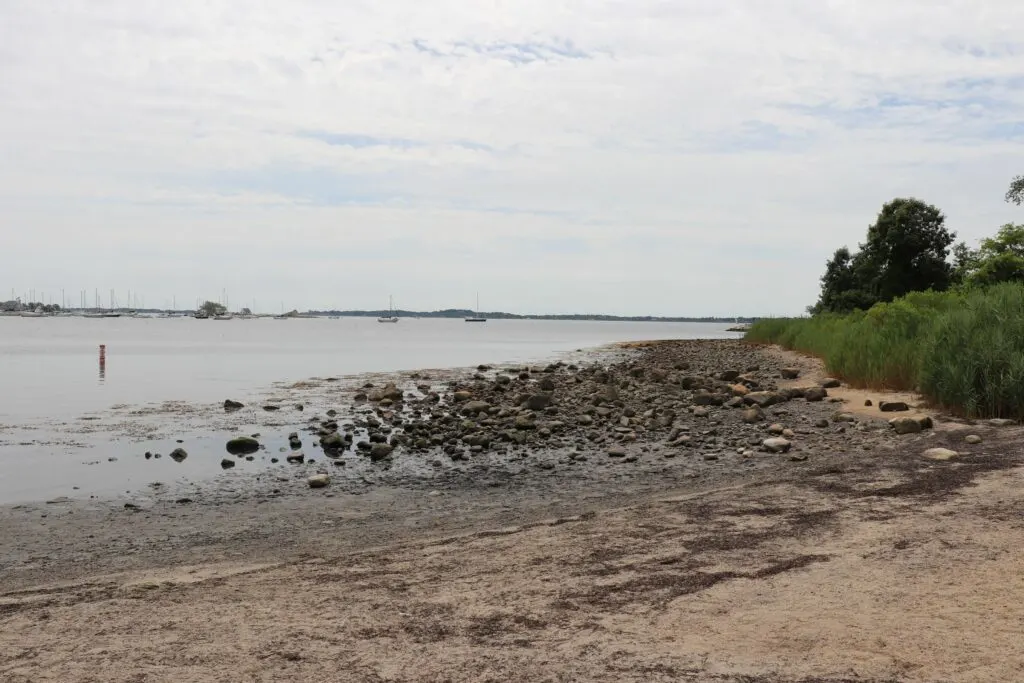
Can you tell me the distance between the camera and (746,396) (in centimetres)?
2080

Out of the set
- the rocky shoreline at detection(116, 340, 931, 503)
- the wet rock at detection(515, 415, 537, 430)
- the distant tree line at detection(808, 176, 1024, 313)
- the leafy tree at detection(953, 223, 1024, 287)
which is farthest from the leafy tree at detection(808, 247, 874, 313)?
the wet rock at detection(515, 415, 537, 430)

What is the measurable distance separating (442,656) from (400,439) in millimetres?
12002

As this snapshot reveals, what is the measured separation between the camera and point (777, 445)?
1427 centimetres

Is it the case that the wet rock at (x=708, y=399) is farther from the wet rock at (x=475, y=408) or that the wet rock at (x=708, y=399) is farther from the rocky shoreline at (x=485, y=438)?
the wet rock at (x=475, y=408)

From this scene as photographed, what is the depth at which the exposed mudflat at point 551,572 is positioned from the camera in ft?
15.9

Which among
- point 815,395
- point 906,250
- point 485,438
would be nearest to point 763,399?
point 815,395

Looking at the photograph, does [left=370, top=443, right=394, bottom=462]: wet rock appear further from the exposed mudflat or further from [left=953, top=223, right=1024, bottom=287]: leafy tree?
[left=953, top=223, right=1024, bottom=287]: leafy tree

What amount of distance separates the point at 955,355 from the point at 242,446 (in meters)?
14.5

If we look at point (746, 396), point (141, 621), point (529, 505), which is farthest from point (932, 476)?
point (746, 396)

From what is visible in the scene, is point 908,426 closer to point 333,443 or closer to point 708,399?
point 708,399

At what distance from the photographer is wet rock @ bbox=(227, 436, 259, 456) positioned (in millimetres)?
16203

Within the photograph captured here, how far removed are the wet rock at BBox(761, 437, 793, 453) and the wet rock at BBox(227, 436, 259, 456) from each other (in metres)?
10.0

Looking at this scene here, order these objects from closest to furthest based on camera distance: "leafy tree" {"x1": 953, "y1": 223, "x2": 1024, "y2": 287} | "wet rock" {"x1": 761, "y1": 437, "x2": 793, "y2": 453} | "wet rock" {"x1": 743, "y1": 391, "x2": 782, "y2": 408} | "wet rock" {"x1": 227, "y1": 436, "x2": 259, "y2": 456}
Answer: "wet rock" {"x1": 761, "y1": 437, "x2": 793, "y2": 453} → "wet rock" {"x1": 227, "y1": 436, "x2": 259, "y2": 456} → "wet rock" {"x1": 743, "y1": 391, "x2": 782, "y2": 408} → "leafy tree" {"x1": 953, "y1": 223, "x2": 1024, "y2": 287}

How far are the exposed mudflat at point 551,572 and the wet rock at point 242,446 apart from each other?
8.97 feet
